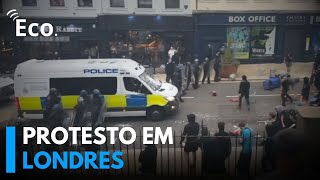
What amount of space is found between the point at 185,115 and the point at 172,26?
7.04ft

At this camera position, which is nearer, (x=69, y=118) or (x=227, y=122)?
(x=69, y=118)

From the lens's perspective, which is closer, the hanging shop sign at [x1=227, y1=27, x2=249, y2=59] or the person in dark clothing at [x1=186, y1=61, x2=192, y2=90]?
the hanging shop sign at [x1=227, y1=27, x2=249, y2=59]

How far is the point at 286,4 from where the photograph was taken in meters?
8.52

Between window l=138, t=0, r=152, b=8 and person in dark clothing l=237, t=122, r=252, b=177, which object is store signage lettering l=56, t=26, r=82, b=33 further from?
person in dark clothing l=237, t=122, r=252, b=177

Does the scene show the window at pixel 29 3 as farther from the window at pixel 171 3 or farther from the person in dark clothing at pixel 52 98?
the window at pixel 171 3

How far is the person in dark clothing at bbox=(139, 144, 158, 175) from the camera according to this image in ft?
21.9

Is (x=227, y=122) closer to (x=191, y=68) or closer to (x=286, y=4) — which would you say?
(x=191, y=68)

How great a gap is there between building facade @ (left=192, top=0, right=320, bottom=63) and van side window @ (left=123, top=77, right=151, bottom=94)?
179 centimetres

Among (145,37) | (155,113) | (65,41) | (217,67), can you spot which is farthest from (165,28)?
(65,41)

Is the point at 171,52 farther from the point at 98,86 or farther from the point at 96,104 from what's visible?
the point at 96,104

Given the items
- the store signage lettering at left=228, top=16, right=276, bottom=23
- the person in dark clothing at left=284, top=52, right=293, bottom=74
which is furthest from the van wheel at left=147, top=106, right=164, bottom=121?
the person in dark clothing at left=284, top=52, right=293, bottom=74

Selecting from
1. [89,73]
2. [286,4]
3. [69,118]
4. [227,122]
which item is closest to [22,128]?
[69,118]

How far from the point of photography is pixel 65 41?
8047mm

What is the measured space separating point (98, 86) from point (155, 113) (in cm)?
149
